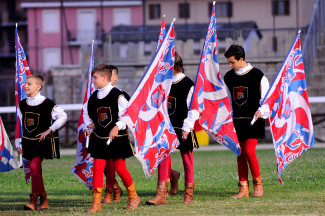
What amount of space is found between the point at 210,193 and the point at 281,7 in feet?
137

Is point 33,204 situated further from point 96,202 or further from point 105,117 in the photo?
point 105,117

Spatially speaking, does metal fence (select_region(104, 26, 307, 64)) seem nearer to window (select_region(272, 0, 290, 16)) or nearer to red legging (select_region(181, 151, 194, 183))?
red legging (select_region(181, 151, 194, 183))

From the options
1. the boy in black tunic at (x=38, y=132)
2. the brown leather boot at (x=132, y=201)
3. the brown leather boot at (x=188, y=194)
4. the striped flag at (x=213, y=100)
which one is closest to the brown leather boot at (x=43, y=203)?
the boy in black tunic at (x=38, y=132)

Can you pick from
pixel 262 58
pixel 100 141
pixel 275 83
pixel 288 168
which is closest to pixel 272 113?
pixel 275 83

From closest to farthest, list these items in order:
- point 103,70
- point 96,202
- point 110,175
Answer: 1. point 96,202
2. point 103,70
3. point 110,175

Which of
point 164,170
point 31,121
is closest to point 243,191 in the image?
point 164,170

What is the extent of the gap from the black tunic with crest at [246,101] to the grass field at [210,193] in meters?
0.79

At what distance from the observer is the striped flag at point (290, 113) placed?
10.2 m

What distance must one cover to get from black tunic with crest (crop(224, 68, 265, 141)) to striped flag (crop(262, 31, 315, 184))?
237 mm

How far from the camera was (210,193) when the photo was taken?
1072cm

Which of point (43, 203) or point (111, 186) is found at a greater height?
point (111, 186)

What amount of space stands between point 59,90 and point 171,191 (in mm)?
24328

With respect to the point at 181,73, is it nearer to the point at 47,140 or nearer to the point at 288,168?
the point at 47,140

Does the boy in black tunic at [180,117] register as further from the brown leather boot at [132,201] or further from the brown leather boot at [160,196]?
the brown leather boot at [132,201]
